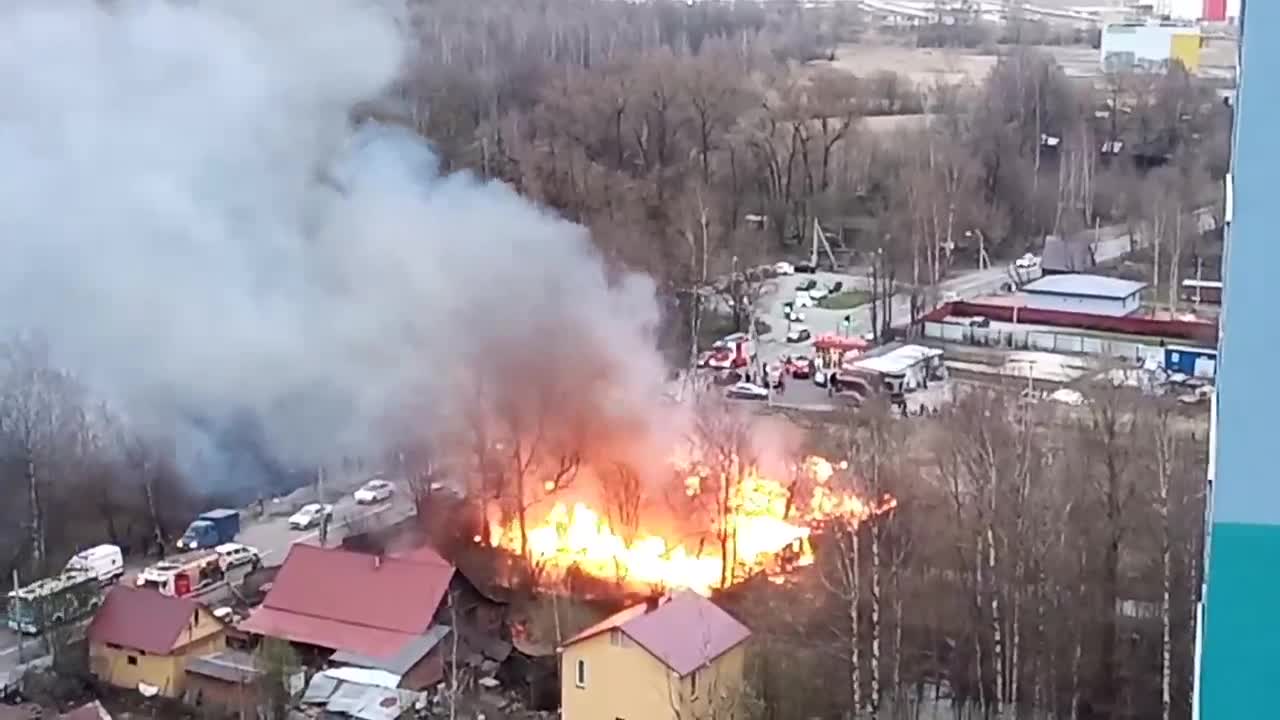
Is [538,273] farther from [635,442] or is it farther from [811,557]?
[811,557]

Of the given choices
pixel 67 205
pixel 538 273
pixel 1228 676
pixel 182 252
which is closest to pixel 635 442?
pixel 538 273

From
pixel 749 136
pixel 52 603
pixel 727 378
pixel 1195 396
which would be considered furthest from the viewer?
pixel 749 136

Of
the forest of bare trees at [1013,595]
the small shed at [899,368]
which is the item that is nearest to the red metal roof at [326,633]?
the forest of bare trees at [1013,595]

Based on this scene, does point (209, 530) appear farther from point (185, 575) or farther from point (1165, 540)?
point (1165, 540)

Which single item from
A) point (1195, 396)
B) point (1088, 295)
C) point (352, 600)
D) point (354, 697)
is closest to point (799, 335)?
point (1088, 295)

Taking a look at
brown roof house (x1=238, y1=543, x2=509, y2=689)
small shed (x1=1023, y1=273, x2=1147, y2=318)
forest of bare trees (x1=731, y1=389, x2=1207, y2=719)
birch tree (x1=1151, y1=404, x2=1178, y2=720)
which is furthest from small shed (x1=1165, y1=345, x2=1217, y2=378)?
brown roof house (x1=238, y1=543, x2=509, y2=689)

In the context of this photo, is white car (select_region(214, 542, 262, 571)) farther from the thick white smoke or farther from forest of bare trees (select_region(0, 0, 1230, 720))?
the thick white smoke

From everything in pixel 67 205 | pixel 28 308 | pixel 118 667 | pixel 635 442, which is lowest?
pixel 118 667
